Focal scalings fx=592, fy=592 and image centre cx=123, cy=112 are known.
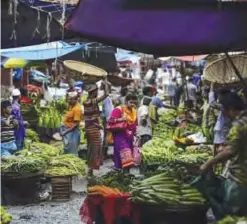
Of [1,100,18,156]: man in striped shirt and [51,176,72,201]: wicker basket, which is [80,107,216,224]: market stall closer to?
[51,176,72,201]: wicker basket

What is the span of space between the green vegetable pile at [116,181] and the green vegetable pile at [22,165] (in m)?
2.97

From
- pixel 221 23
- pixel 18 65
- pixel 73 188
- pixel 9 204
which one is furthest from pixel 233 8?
pixel 18 65

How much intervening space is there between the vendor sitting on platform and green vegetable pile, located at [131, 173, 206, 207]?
14 cm

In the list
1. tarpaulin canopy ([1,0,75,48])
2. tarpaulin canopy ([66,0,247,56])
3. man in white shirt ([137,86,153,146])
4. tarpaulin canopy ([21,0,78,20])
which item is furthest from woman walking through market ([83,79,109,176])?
tarpaulin canopy ([66,0,247,56])

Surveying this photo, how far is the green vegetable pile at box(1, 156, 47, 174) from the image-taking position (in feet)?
30.4

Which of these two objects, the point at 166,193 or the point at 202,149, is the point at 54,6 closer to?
the point at 202,149

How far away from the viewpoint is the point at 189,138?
39.2 feet

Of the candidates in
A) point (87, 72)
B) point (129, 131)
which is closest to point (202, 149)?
point (129, 131)

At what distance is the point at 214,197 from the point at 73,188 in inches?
222

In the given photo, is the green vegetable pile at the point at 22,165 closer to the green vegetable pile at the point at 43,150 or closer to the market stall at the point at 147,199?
the green vegetable pile at the point at 43,150

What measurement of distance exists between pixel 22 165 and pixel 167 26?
4.93 metres

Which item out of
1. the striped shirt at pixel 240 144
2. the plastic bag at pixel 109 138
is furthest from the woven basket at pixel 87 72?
the striped shirt at pixel 240 144

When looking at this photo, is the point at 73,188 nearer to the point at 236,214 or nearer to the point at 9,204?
the point at 9,204

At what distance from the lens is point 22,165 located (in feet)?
30.4
